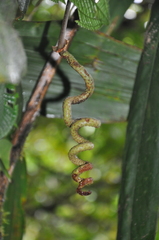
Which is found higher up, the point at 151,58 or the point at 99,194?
the point at 151,58

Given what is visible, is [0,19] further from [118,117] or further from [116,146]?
[116,146]

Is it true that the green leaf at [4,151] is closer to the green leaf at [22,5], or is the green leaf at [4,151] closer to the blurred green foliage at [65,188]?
the green leaf at [22,5]

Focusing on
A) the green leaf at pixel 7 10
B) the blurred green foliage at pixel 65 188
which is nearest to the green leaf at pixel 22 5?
the green leaf at pixel 7 10

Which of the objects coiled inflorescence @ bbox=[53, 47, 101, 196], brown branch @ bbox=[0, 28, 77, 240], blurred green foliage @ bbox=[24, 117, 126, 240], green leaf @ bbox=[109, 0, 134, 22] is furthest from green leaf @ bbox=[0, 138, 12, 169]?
blurred green foliage @ bbox=[24, 117, 126, 240]

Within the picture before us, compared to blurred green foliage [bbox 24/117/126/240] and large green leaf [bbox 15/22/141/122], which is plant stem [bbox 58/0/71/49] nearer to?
large green leaf [bbox 15/22/141/122]

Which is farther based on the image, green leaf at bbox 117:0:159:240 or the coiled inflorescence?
green leaf at bbox 117:0:159:240

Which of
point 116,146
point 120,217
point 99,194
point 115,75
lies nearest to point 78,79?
point 115,75

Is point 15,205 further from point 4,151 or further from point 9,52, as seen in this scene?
point 9,52
